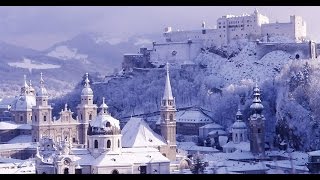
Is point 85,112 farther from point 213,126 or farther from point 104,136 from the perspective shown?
point 104,136

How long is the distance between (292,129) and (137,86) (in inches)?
270

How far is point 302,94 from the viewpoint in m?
15.5

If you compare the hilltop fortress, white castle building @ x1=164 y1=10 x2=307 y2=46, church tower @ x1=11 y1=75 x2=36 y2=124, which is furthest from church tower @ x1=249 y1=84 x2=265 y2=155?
white castle building @ x1=164 y1=10 x2=307 y2=46

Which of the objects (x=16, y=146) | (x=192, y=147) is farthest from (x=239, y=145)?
(x=16, y=146)

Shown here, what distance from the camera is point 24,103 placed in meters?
16.4

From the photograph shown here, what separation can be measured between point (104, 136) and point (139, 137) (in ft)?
4.67

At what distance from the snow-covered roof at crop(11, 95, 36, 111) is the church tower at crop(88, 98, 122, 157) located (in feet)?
19.1

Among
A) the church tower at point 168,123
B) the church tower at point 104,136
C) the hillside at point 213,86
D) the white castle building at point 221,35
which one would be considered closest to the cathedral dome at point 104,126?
the church tower at point 104,136

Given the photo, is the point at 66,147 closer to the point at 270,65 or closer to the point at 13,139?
the point at 13,139

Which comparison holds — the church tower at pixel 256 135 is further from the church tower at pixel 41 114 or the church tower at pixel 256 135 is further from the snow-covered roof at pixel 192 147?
the church tower at pixel 41 114

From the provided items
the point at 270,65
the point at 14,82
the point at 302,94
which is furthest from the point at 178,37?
the point at 302,94

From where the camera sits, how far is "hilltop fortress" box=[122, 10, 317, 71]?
20969 mm

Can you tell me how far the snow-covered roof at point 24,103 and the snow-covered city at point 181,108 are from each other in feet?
0.11

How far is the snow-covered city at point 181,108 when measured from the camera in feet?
35.2
